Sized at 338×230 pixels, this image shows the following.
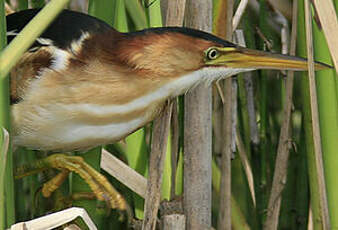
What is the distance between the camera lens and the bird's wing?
1.04 m

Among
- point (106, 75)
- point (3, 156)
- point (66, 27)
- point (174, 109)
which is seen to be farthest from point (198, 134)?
point (3, 156)

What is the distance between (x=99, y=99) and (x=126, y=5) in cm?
23

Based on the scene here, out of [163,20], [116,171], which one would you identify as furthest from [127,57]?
[116,171]

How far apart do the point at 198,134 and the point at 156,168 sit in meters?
0.09

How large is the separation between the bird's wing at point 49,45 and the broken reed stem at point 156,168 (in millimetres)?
179

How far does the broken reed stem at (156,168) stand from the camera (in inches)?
41.4

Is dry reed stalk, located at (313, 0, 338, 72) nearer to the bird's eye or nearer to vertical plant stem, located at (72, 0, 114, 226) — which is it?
the bird's eye

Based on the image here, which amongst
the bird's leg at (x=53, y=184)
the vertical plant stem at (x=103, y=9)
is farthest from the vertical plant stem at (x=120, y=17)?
the bird's leg at (x=53, y=184)

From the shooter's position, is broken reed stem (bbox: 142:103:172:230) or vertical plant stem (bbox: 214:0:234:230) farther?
vertical plant stem (bbox: 214:0:234:230)

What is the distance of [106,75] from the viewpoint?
1041mm

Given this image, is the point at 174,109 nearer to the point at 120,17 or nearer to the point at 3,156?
the point at 120,17

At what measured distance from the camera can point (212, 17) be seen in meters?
1.12

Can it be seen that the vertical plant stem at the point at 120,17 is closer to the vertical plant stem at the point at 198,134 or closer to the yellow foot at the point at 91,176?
the vertical plant stem at the point at 198,134

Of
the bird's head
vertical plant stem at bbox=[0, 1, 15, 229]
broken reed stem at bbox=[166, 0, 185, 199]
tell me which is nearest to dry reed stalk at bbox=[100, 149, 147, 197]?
broken reed stem at bbox=[166, 0, 185, 199]
